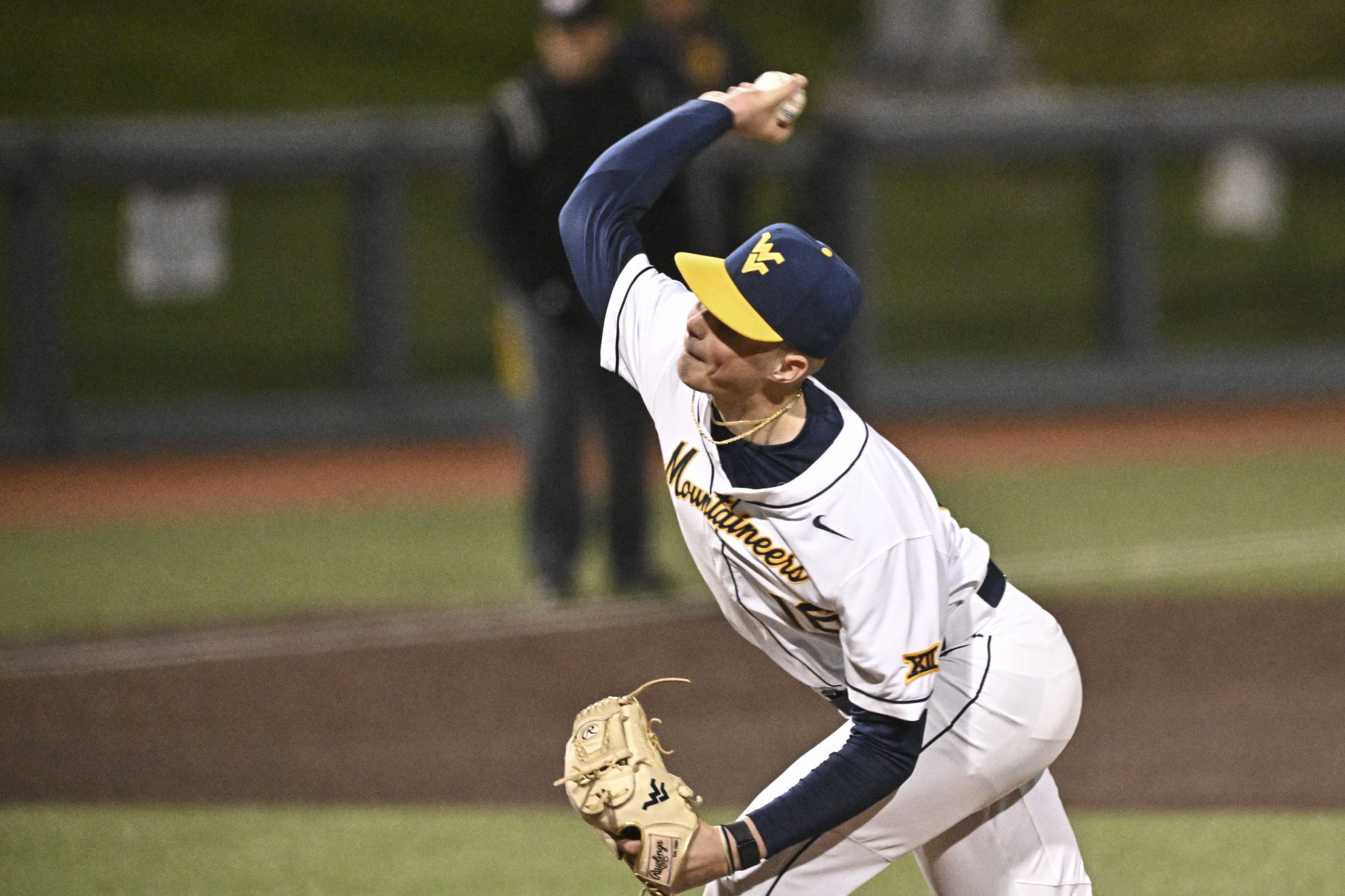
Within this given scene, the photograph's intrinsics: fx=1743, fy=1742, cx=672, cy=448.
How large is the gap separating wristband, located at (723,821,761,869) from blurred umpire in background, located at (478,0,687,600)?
393cm

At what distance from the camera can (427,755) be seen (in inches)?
197

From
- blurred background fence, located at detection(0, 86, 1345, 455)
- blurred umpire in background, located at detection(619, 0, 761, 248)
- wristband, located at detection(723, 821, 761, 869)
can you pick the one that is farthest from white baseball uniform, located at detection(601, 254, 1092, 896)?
blurred background fence, located at detection(0, 86, 1345, 455)

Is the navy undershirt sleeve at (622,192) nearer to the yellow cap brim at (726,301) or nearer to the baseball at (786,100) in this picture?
the baseball at (786,100)

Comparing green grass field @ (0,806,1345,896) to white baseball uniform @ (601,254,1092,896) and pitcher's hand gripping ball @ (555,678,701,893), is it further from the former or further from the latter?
pitcher's hand gripping ball @ (555,678,701,893)

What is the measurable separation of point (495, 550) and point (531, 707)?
8.99ft

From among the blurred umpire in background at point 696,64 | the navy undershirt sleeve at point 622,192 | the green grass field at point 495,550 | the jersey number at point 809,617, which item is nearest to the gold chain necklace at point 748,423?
the jersey number at point 809,617

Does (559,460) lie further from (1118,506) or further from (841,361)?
(841,361)

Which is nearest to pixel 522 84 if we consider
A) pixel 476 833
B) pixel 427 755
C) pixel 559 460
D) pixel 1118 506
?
pixel 559 460

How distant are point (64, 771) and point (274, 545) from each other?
356 centimetres

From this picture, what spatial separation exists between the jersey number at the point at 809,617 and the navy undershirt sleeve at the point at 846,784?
0.52 ft

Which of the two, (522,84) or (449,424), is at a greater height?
(522,84)

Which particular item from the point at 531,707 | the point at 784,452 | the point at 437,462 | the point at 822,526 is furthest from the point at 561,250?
the point at 437,462

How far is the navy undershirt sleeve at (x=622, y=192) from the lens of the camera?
320 centimetres

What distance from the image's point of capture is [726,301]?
100 inches
